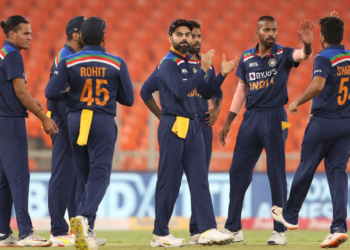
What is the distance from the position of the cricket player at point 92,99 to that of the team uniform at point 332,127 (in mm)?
1920

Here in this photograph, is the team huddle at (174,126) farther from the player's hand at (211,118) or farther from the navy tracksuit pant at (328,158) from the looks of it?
the player's hand at (211,118)

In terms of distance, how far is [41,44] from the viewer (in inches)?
528

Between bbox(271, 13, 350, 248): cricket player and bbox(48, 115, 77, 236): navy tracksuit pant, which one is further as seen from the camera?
bbox(48, 115, 77, 236): navy tracksuit pant

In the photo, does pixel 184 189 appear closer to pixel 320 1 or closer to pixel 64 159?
pixel 64 159

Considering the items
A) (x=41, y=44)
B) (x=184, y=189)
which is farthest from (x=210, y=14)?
(x=184, y=189)

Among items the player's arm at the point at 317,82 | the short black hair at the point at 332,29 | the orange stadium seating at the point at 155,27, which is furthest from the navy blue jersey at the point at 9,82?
the orange stadium seating at the point at 155,27

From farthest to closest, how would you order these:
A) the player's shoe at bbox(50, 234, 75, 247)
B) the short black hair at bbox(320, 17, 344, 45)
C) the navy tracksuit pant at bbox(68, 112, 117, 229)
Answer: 1. the player's shoe at bbox(50, 234, 75, 247)
2. the short black hair at bbox(320, 17, 344, 45)
3. the navy tracksuit pant at bbox(68, 112, 117, 229)

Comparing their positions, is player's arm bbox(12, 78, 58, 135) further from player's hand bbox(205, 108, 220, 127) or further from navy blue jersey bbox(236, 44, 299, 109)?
navy blue jersey bbox(236, 44, 299, 109)

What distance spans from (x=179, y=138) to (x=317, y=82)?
1.44 m

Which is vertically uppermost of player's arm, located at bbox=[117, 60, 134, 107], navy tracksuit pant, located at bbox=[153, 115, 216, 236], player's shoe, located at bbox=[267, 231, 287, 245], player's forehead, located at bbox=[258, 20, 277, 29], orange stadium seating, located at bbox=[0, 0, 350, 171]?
orange stadium seating, located at bbox=[0, 0, 350, 171]

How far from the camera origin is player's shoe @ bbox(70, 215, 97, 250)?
486cm

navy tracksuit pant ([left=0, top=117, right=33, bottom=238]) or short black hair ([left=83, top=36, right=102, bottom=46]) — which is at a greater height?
short black hair ([left=83, top=36, right=102, bottom=46])

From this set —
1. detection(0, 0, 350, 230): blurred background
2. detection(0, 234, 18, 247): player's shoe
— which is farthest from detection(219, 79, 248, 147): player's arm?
detection(0, 0, 350, 230): blurred background

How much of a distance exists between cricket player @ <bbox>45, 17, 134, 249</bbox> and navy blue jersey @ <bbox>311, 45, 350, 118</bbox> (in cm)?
194
